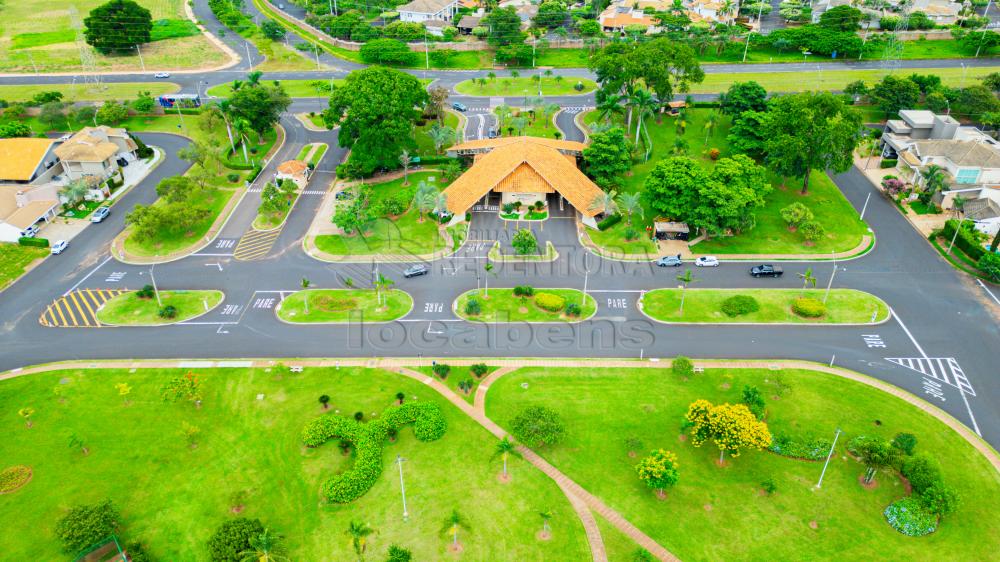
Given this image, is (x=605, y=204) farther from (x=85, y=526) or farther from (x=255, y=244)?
(x=85, y=526)

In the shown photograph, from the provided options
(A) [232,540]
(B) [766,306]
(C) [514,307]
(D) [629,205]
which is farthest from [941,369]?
(A) [232,540]

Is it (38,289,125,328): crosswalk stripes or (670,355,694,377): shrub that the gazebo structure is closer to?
(670,355,694,377): shrub

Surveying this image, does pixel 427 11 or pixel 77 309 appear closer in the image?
pixel 77 309

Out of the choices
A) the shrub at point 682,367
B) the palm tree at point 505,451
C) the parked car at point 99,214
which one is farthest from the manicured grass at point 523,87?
the palm tree at point 505,451

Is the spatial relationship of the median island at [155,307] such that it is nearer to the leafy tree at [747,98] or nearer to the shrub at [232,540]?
the shrub at [232,540]

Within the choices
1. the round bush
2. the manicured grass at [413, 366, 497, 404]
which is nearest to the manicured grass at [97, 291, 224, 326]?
the manicured grass at [413, 366, 497, 404]

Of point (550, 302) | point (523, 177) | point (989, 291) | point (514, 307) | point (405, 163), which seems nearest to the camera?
point (550, 302)
